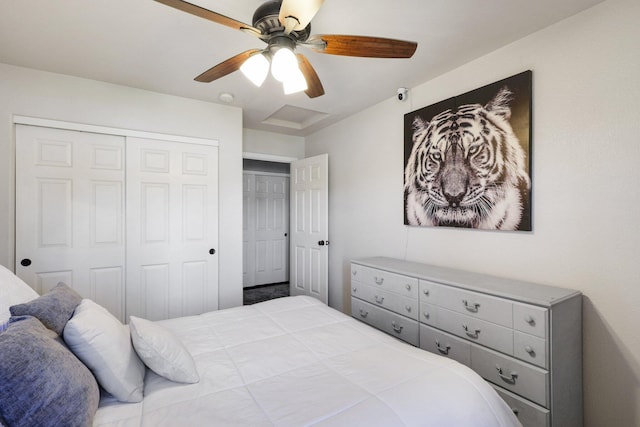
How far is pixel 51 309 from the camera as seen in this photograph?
115cm

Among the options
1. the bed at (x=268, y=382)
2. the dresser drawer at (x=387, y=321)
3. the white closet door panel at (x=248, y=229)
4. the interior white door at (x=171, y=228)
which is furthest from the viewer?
the white closet door panel at (x=248, y=229)

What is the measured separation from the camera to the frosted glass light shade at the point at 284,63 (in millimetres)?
1427

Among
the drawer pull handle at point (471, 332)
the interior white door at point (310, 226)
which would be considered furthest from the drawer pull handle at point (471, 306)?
the interior white door at point (310, 226)

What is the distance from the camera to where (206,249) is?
3.11 metres

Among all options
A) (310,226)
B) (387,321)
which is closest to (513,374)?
(387,321)

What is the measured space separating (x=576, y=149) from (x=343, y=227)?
2278mm

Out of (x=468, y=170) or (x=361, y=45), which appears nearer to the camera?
(x=361, y=45)

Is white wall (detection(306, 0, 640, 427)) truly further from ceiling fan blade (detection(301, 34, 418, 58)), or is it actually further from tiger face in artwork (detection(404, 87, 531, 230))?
ceiling fan blade (detection(301, 34, 418, 58))

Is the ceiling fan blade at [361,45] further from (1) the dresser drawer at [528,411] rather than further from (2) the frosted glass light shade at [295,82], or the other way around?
(1) the dresser drawer at [528,411]

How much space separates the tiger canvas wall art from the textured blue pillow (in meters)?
2.32

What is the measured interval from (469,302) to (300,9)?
1801mm

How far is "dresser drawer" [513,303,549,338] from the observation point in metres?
1.48

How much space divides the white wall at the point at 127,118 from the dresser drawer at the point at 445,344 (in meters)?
2.02

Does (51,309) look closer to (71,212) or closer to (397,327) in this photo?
(71,212)
